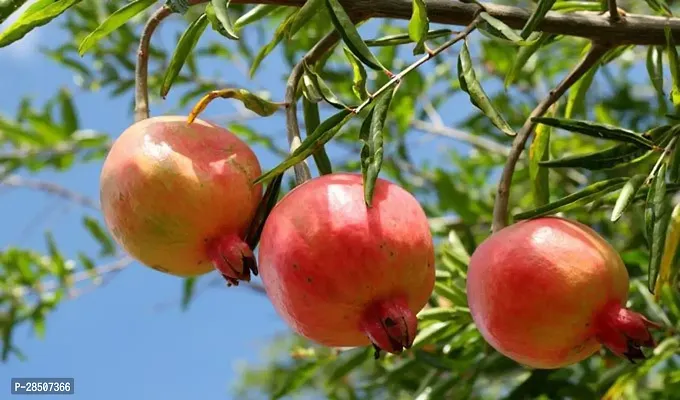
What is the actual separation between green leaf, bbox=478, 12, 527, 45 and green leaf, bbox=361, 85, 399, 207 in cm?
15

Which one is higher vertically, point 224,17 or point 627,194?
point 224,17

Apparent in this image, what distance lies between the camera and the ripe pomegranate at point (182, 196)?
3.26 ft

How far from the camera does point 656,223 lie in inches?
41.3

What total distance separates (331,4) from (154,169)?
0.29 m

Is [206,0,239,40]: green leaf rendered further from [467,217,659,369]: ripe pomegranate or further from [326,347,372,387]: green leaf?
[326,347,372,387]: green leaf

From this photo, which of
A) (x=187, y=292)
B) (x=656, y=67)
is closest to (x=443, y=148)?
(x=187, y=292)

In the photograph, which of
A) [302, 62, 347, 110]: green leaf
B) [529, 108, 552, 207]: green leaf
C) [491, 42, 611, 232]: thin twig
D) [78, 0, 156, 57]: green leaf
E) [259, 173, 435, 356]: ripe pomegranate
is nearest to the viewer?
[259, 173, 435, 356]: ripe pomegranate

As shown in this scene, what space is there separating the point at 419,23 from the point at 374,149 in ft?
0.56

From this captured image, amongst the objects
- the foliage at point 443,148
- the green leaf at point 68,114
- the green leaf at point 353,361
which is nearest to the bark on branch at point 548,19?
the foliage at point 443,148

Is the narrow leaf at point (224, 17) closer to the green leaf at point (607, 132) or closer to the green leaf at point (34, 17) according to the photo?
the green leaf at point (34, 17)

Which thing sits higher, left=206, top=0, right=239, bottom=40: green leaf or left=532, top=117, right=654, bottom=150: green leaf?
left=206, top=0, right=239, bottom=40: green leaf

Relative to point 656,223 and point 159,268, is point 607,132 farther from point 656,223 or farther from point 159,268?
point 159,268

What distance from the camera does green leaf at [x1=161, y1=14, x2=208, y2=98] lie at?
1.19 m

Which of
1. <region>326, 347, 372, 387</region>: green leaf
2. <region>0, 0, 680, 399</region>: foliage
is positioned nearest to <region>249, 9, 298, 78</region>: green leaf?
<region>0, 0, 680, 399</region>: foliage
